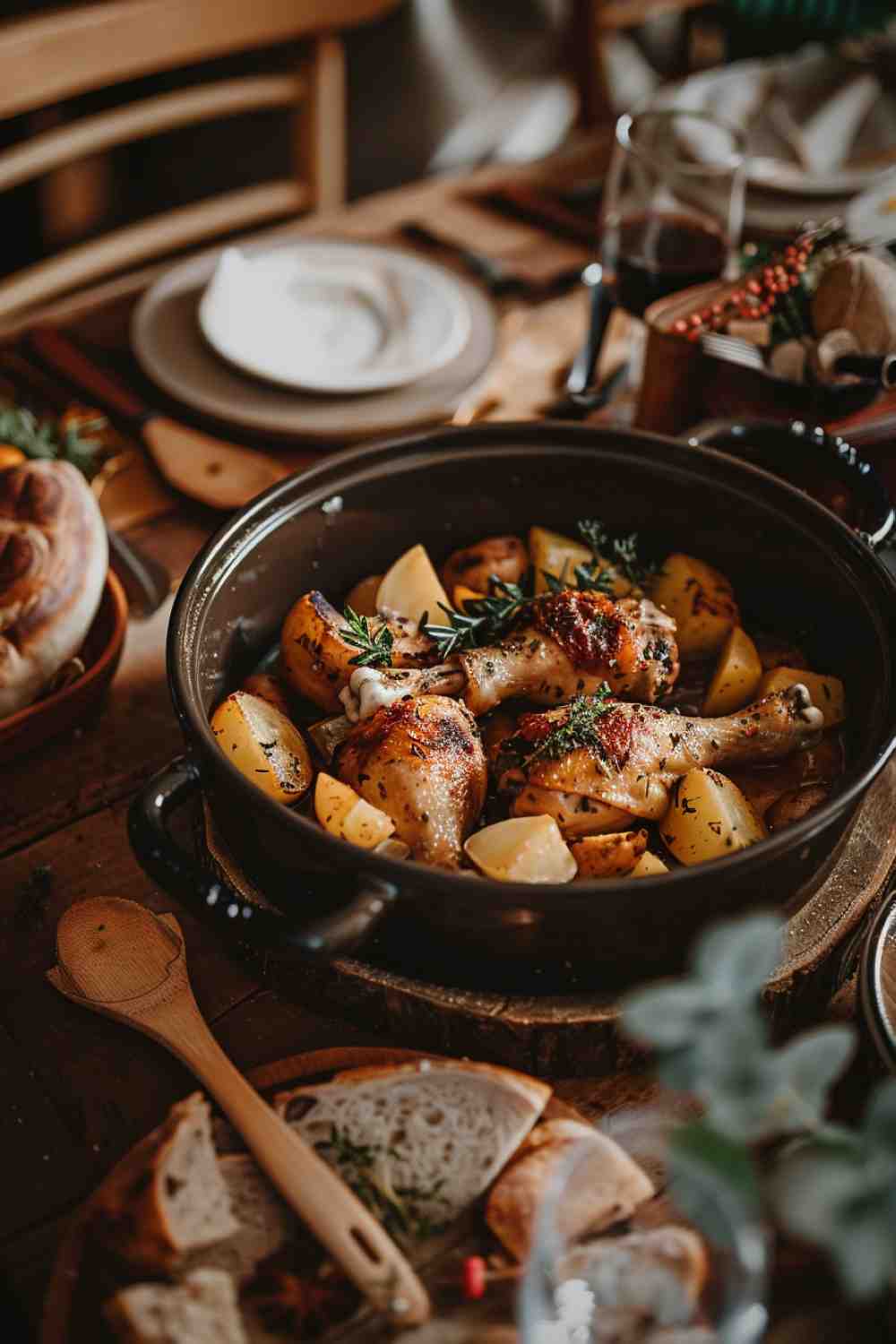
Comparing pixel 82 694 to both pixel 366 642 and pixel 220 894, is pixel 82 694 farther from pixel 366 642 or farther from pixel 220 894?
pixel 220 894

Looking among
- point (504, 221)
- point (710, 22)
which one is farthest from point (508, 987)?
point (710, 22)

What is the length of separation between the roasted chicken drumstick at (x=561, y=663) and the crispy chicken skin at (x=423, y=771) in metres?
0.07

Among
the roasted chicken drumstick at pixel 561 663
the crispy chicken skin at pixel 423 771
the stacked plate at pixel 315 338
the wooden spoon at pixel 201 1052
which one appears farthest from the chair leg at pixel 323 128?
the wooden spoon at pixel 201 1052

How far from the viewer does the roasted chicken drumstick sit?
1.29 metres

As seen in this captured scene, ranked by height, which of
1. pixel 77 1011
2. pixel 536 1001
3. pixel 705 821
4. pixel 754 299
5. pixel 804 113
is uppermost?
pixel 804 113

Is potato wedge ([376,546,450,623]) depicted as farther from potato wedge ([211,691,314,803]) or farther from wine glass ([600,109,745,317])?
wine glass ([600,109,745,317])

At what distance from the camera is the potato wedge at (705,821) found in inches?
45.6

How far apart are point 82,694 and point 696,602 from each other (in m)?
0.71

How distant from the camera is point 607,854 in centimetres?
114

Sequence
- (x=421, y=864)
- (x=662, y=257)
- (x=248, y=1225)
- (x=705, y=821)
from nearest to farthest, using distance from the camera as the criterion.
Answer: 1. (x=248, y=1225)
2. (x=421, y=864)
3. (x=705, y=821)
4. (x=662, y=257)

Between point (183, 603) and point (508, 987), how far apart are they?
474mm

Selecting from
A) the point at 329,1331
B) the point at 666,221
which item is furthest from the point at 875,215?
the point at 329,1331

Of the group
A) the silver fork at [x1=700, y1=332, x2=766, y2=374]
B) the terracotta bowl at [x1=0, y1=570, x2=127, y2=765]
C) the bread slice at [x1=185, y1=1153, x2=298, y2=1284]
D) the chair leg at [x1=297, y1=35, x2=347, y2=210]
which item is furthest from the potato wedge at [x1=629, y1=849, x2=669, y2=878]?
the chair leg at [x1=297, y1=35, x2=347, y2=210]

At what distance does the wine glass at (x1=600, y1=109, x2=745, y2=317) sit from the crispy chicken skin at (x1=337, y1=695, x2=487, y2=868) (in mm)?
971
